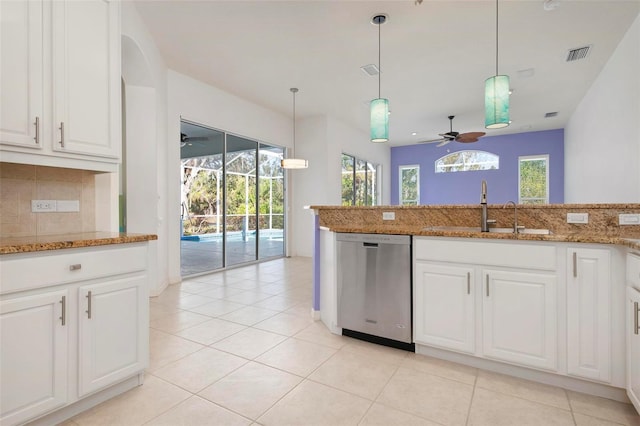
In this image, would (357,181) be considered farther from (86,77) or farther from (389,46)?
(86,77)

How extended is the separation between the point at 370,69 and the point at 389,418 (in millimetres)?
4356

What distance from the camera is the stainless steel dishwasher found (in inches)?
94.1

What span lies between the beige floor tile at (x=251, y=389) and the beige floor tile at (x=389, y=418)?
52 centimetres

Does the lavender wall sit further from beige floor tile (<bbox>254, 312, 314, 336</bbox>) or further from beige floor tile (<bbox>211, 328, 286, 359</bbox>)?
beige floor tile (<bbox>211, 328, 286, 359</bbox>)

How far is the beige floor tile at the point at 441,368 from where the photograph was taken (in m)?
2.08

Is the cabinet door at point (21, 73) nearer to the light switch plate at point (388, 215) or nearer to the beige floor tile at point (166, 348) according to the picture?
the beige floor tile at point (166, 348)

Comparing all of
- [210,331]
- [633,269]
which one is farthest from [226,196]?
[633,269]

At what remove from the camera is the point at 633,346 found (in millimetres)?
1654

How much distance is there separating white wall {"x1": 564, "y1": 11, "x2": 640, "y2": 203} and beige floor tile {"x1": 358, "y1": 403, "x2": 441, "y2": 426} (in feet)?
11.8

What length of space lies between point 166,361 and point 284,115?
5.73m

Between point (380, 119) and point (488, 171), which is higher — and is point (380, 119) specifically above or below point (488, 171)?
below

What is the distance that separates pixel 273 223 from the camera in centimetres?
704

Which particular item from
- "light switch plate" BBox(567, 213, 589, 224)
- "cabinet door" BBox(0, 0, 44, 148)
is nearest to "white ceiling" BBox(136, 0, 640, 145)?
"cabinet door" BBox(0, 0, 44, 148)

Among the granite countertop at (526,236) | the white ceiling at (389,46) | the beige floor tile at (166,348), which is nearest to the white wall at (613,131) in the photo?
the white ceiling at (389,46)
